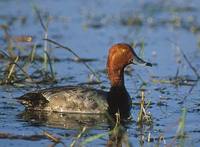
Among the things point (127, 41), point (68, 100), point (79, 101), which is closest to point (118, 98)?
point (79, 101)

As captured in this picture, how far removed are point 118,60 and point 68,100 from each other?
3.05ft

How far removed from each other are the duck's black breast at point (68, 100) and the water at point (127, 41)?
0.81ft

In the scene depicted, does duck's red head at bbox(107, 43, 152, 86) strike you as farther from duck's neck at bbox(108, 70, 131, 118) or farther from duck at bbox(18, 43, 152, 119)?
duck at bbox(18, 43, 152, 119)

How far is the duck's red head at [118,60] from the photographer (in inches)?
392

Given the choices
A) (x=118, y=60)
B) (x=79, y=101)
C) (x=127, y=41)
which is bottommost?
(x=79, y=101)

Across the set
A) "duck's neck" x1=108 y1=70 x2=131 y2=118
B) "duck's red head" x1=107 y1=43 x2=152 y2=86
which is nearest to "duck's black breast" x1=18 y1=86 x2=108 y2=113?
"duck's neck" x1=108 y1=70 x2=131 y2=118

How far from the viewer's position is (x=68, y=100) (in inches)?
377

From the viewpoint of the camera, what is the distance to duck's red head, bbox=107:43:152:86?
9.96 meters

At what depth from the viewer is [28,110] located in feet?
31.8

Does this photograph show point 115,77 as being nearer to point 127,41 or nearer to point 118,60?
point 118,60

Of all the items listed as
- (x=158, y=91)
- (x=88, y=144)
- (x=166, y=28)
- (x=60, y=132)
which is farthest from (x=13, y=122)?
(x=166, y=28)

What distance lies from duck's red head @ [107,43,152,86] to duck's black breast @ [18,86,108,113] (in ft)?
1.23

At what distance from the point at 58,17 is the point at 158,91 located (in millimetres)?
7055

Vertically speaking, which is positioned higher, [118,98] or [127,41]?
[127,41]
